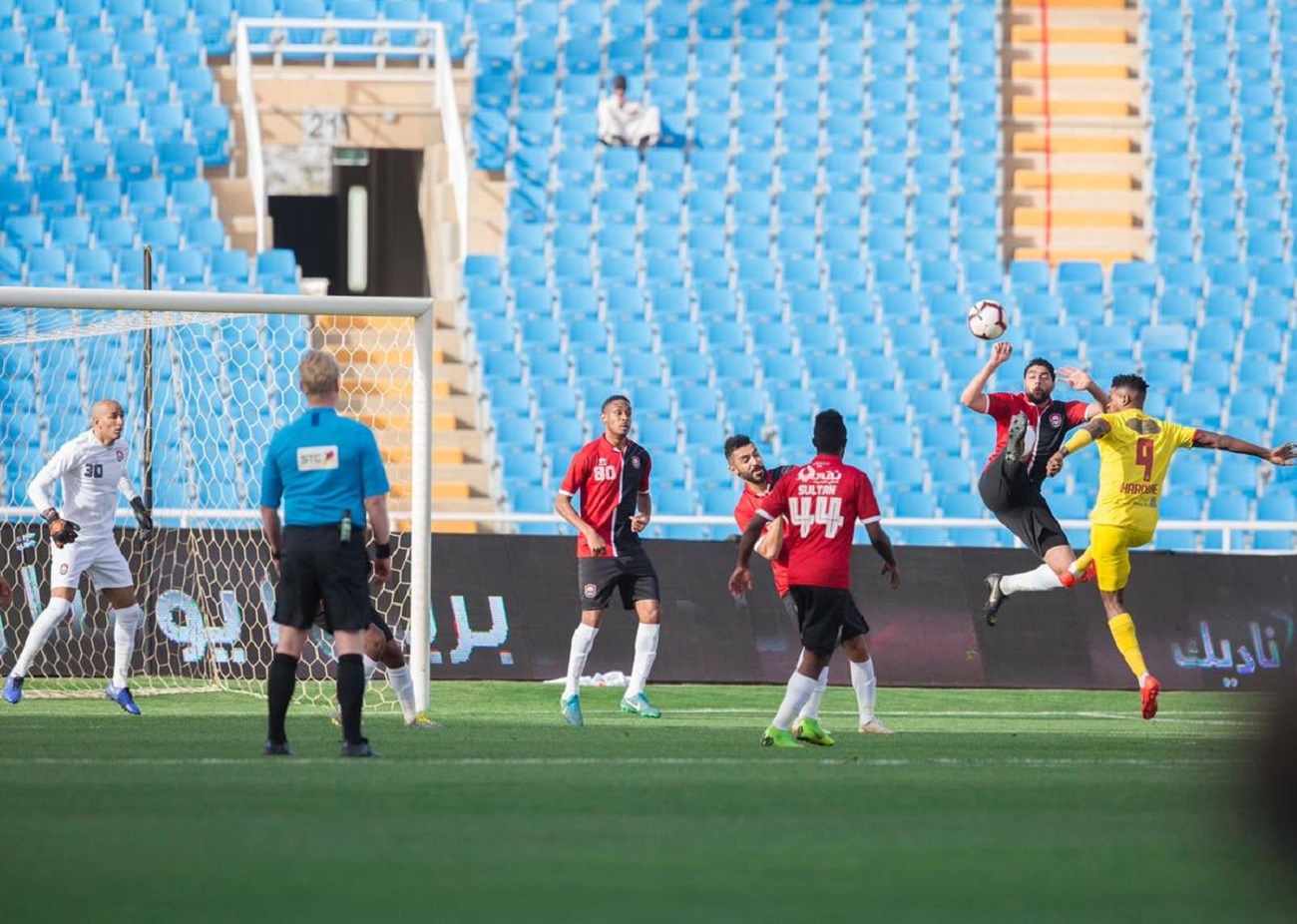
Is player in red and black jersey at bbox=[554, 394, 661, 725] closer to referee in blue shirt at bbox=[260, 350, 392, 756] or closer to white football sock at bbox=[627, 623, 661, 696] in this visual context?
white football sock at bbox=[627, 623, 661, 696]

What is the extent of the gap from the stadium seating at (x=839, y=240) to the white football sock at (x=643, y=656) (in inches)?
297

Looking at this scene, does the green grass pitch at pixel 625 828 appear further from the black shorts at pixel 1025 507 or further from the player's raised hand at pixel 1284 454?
the black shorts at pixel 1025 507

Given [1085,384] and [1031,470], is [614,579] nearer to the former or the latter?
[1031,470]

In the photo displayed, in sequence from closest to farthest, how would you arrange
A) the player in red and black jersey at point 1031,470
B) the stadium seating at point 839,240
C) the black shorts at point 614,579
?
the black shorts at point 614,579
the player in red and black jersey at point 1031,470
the stadium seating at point 839,240

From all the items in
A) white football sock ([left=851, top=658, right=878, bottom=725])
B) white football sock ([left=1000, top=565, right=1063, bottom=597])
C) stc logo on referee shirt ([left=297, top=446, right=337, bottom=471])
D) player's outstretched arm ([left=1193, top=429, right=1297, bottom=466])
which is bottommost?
white football sock ([left=851, top=658, right=878, bottom=725])

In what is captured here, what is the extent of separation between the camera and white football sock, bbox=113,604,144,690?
1326 centimetres

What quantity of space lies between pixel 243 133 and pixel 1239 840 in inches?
830

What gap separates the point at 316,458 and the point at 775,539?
3247 millimetres

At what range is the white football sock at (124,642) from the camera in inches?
522

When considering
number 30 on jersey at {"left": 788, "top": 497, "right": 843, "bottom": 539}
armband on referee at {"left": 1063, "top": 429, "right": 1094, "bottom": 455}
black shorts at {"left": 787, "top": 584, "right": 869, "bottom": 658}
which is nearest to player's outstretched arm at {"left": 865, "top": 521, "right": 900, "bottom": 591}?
number 30 on jersey at {"left": 788, "top": 497, "right": 843, "bottom": 539}

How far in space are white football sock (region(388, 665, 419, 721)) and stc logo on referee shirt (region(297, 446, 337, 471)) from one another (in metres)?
2.43

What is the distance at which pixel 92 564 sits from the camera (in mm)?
13891

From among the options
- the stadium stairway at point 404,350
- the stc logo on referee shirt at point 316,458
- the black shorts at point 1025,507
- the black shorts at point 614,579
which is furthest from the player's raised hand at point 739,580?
the stadium stairway at point 404,350

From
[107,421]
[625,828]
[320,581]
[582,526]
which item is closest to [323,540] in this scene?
[320,581]
